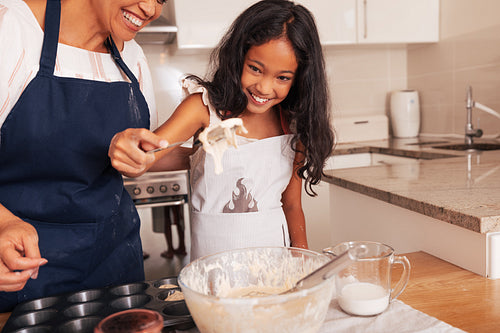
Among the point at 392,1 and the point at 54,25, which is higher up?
the point at 392,1

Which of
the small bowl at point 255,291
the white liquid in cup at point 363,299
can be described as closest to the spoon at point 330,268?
the small bowl at point 255,291

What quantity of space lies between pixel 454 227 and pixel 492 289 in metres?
0.20

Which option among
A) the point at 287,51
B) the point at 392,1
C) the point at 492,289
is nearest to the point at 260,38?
the point at 287,51

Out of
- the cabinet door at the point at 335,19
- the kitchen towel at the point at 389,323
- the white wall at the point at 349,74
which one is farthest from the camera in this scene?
the white wall at the point at 349,74

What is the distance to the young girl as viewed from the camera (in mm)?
1038

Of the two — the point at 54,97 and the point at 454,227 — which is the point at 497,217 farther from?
the point at 54,97

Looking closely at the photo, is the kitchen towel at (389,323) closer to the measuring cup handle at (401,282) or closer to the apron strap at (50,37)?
the measuring cup handle at (401,282)

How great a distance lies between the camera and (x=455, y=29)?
269 cm

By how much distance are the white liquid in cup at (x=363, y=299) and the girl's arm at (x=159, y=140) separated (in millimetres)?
356

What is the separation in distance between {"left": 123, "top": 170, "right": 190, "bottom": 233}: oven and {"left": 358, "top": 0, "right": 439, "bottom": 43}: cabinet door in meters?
1.47

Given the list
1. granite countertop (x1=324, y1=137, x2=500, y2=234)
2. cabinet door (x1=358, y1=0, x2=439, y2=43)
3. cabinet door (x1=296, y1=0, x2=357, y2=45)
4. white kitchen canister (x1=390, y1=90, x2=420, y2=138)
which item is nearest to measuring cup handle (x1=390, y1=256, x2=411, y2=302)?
granite countertop (x1=324, y1=137, x2=500, y2=234)

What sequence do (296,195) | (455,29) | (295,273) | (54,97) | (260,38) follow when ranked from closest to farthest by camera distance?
(295,273), (54,97), (260,38), (296,195), (455,29)

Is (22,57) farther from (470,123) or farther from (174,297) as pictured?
(470,123)

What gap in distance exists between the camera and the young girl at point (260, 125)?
1.04m
